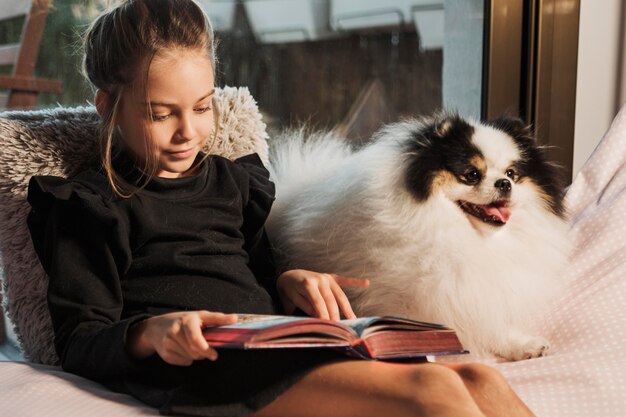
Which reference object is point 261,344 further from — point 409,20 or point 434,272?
point 409,20

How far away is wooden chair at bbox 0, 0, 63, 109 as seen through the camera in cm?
154

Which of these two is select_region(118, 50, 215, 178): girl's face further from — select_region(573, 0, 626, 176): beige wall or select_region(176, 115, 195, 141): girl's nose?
select_region(573, 0, 626, 176): beige wall

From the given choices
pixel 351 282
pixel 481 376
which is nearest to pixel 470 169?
pixel 351 282

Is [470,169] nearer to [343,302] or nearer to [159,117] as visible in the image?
[343,302]

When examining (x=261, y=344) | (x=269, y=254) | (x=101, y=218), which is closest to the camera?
(x=261, y=344)

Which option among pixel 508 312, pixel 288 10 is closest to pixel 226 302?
pixel 508 312

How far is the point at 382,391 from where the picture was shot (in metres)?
0.90

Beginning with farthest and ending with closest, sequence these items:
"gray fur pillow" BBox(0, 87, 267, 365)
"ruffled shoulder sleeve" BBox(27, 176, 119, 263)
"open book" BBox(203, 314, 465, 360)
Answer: "gray fur pillow" BBox(0, 87, 267, 365), "ruffled shoulder sleeve" BBox(27, 176, 119, 263), "open book" BBox(203, 314, 465, 360)

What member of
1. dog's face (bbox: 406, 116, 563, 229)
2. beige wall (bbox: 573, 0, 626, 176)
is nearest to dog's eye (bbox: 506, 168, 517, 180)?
dog's face (bbox: 406, 116, 563, 229)

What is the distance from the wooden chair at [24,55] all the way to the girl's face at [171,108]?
0.53 metres

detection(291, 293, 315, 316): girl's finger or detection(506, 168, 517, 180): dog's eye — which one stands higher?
detection(506, 168, 517, 180): dog's eye

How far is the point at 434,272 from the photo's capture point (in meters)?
1.20

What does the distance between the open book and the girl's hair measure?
35 cm

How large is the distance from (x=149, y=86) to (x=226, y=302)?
0.33 meters
